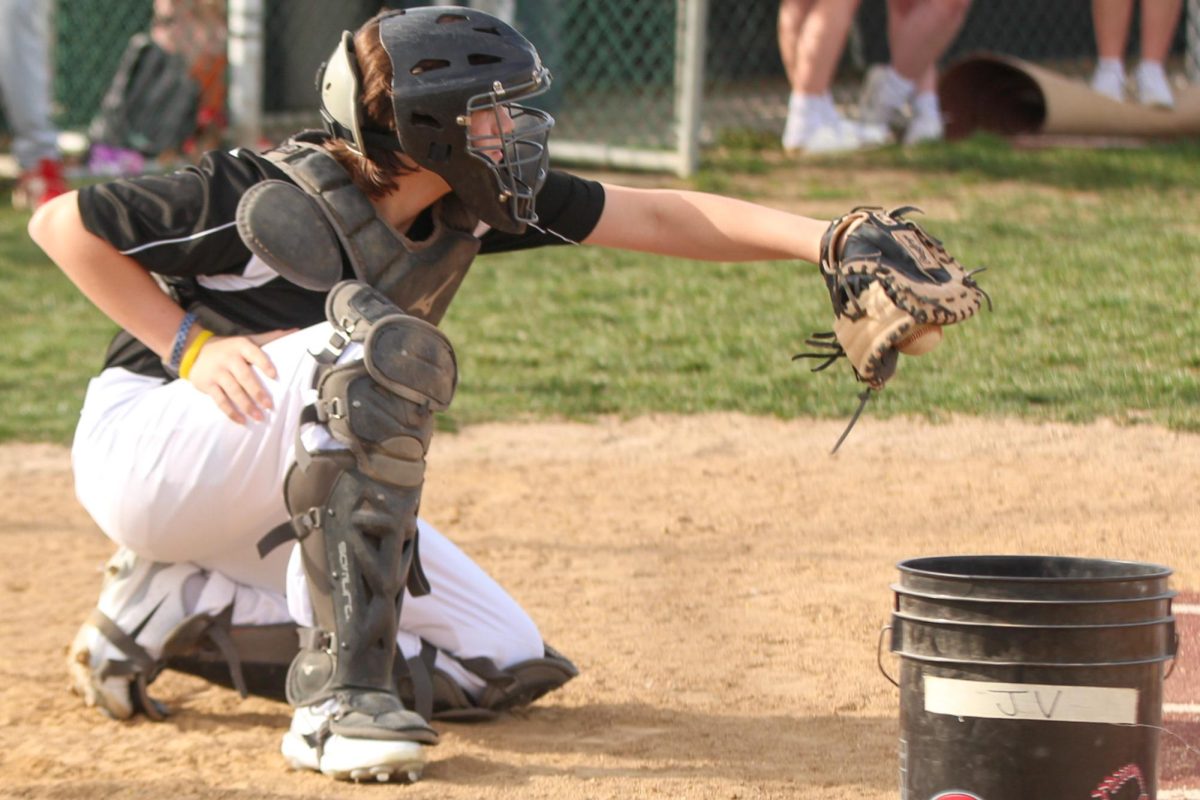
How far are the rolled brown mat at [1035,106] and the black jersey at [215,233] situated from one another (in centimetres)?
697

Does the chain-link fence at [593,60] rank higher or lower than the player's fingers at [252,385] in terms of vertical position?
higher

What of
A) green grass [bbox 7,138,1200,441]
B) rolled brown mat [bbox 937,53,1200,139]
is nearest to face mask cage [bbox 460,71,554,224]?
green grass [bbox 7,138,1200,441]

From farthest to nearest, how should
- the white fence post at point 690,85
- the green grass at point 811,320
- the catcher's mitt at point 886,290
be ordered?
the white fence post at point 690,85 → the green grass at point 811,320 → the catcher's mitt at point 886,290

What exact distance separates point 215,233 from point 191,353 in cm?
22

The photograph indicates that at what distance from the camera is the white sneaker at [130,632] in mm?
3301

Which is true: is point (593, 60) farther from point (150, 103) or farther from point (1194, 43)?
point (1194, 43)

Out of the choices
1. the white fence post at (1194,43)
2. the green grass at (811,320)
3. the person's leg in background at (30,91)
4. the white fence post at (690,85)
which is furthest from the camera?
the white fence post at (1194,43)

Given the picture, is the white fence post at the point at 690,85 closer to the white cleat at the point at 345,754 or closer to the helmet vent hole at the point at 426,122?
the helmet vent hole at the point at 426,122

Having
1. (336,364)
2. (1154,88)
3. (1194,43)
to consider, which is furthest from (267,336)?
(1194,43)

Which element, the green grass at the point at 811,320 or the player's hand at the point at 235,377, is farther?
the green grass at the point at 811,320

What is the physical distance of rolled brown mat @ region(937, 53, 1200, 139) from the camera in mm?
9695

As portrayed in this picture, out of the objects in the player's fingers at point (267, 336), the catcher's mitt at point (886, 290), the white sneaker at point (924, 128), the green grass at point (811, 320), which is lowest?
the green grass at point (811, 320)

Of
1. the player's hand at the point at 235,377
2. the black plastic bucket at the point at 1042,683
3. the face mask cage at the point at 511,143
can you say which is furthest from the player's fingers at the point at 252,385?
the black plastic bucket at the point at 1042,683

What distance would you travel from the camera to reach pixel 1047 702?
246 centimetres
